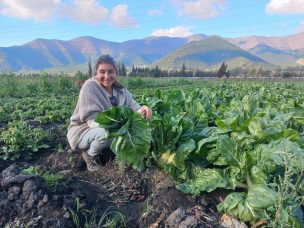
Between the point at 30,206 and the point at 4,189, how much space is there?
0.50m

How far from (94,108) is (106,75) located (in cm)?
55

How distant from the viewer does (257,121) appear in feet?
10.6

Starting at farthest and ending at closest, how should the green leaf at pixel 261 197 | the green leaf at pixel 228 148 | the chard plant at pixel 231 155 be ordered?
Answer: the green leaf at pixel 228 148
the chard plant at pixel 231 155
the green leaf at pixel 261 197

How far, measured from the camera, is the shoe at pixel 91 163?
4668 mm

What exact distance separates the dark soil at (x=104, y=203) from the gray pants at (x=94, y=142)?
2.11 feet

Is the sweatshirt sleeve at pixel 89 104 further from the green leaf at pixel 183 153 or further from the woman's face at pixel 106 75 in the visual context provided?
the green leaf at pixel 183 153

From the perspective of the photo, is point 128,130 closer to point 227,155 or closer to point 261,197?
point 227,155

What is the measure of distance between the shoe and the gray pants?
76 millimetres

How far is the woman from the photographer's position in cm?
475

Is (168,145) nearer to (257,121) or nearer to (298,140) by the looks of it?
(257,121)

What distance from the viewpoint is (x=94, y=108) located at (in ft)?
15.7

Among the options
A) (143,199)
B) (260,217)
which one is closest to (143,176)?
(143,199)

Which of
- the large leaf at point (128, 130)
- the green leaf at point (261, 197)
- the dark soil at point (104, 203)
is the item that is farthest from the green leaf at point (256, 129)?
the large leaf at point (128, 130)

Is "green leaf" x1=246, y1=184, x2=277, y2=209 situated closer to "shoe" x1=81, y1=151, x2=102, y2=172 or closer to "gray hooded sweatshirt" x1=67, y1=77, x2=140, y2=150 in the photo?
"shoe" x1=81, y1=151, x2=102, y2=172
